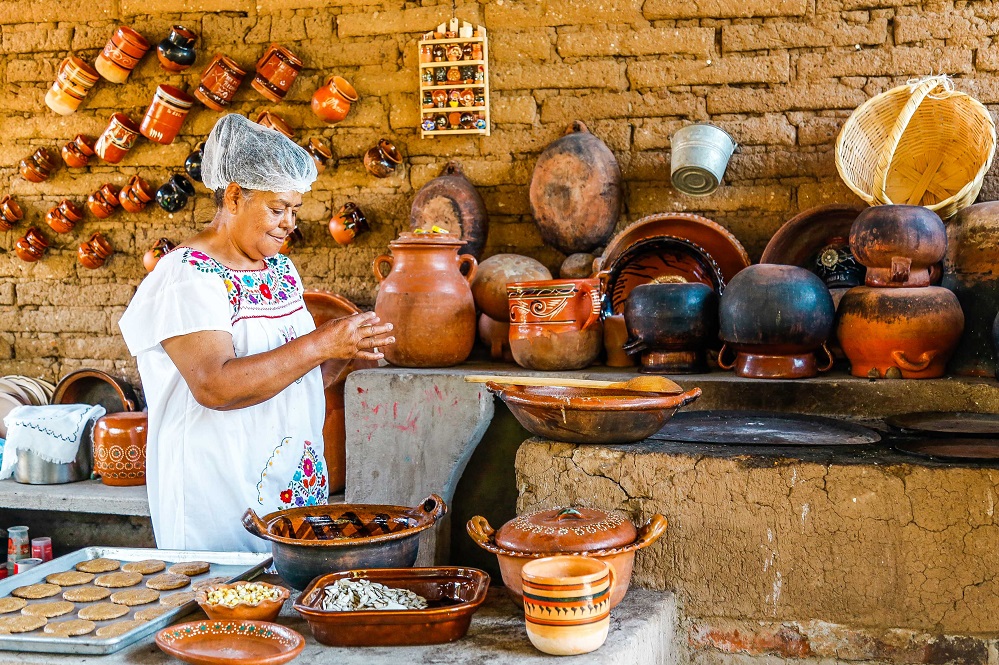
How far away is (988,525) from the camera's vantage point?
2016mm

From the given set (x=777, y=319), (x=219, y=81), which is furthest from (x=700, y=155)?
(x=219, y=81)

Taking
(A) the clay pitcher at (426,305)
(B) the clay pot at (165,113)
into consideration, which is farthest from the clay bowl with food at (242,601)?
(B) the clay pot at (165,113)

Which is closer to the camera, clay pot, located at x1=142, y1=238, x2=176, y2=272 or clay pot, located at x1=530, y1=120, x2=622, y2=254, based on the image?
clay pot, located at x1=530, y1=120, x2=622, y2=254

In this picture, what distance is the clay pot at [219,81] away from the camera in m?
4.29

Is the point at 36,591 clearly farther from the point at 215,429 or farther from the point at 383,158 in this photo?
the point at 383,158

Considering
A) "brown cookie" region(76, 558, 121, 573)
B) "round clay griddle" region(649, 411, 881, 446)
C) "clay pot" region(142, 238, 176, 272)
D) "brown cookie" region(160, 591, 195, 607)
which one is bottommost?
"brown cookie" region(160, 591, 195, 607)

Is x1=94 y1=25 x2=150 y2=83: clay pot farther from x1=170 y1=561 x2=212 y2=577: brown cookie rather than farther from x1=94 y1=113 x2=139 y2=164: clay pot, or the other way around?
x1=170 y1=561 x2=212 y2=577: brown cookie

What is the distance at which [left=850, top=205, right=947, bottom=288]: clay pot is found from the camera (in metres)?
2.74

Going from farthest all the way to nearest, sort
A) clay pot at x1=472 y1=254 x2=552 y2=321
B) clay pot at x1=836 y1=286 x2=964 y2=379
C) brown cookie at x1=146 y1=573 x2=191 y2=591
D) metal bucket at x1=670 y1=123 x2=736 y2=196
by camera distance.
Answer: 1. metal bucket at x1=670 y1=123 x2=736 y2=196
2. clay pot at x1=472 y1=254 x2=552 y2=321
3. clay pot at x1=836 y1=286 x2=964 y2=379
4. brown cookie at x1=146 y1=573 x2=191 y2=591

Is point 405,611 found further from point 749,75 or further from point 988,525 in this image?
point 749,75

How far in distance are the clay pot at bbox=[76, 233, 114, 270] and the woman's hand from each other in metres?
2.81

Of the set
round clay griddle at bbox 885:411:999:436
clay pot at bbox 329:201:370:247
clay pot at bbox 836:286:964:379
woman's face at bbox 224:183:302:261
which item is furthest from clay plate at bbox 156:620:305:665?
clay pot at bbox 329:201:370:247

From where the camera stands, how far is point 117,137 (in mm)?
4500

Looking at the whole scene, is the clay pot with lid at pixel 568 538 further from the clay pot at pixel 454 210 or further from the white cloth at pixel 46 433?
the white cloth at pixel 46 433
